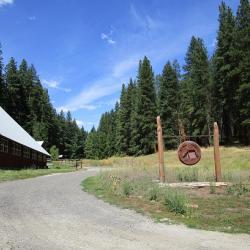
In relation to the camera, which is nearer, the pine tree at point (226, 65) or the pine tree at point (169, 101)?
the pine tree at point (226, 65)

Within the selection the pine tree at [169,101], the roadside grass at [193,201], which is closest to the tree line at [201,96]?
the pine tree at [169,101]

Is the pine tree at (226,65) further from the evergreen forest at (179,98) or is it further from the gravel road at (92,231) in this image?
the gravel road at (92,231)

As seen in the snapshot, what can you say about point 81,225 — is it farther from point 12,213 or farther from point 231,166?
point 231,166

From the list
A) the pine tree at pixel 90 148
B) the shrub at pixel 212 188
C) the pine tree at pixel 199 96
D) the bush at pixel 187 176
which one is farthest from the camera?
the pine tree at pixel 90 148

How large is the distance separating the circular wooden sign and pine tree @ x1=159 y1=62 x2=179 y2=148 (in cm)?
6019

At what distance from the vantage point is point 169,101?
8319 centimetres

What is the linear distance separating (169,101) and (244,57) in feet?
95.3

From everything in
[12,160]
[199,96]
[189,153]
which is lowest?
[189,153]

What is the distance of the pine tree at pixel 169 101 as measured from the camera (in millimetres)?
81750

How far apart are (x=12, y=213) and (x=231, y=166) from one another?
31519 mm

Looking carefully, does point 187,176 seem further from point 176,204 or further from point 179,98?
point 179,98

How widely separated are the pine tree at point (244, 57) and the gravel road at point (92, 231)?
143 ft

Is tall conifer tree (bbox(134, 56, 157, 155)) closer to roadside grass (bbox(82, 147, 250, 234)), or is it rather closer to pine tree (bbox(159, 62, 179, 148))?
pine tree (bbox(159, 62, 179, 148))

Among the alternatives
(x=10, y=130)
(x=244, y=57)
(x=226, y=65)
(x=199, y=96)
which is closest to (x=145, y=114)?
(x=199, y=96)
